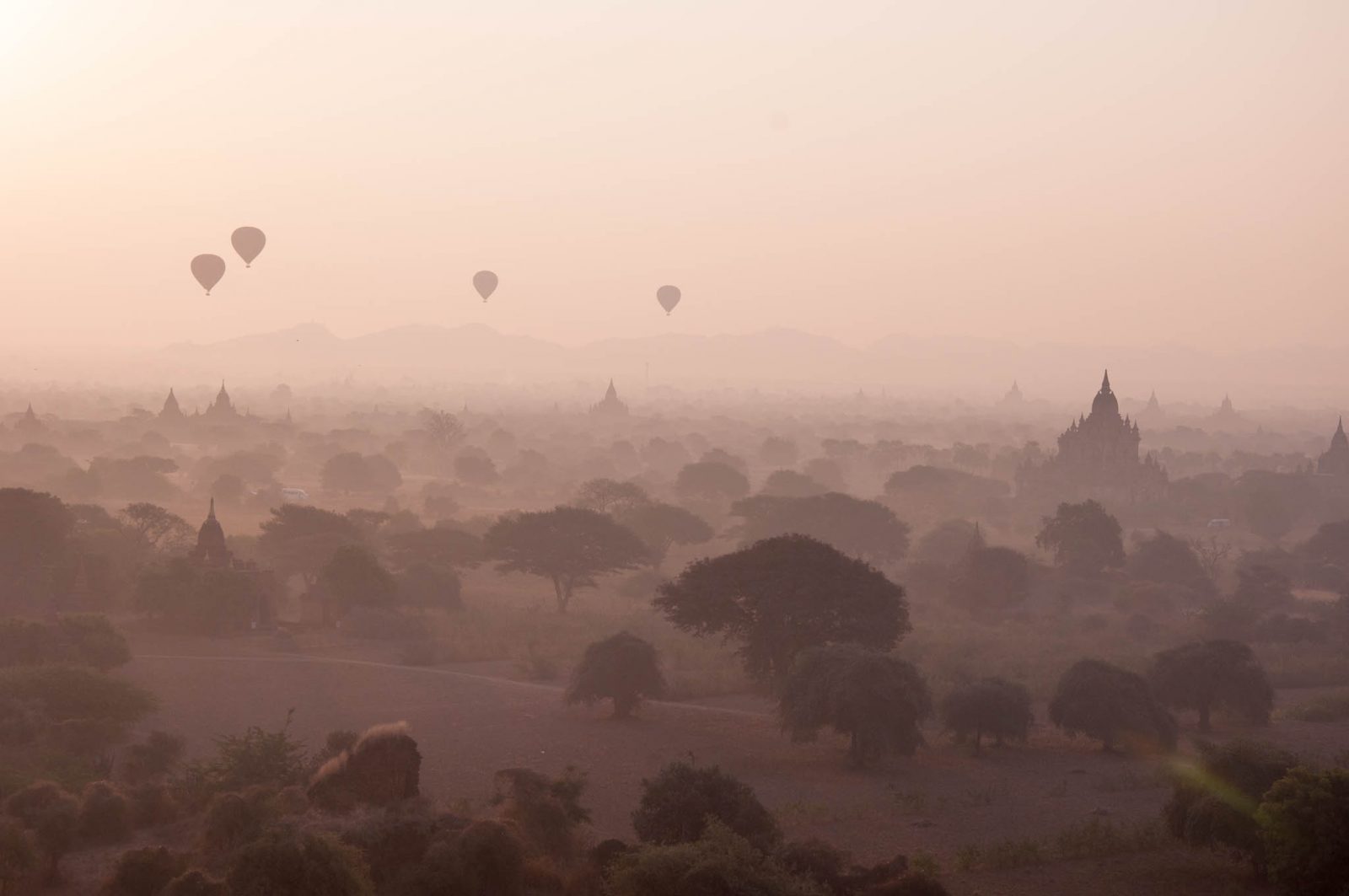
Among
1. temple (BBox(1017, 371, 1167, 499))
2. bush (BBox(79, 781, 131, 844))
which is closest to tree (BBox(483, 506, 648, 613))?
bush (BBox(79, 781, 131, 844))

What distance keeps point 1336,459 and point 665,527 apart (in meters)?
49.9

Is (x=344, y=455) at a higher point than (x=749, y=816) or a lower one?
higher

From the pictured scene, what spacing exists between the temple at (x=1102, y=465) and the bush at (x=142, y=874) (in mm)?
61699

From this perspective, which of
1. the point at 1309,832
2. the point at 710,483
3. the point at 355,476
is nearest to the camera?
the point at 1309,832

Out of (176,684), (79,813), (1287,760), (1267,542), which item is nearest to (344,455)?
(176,684)

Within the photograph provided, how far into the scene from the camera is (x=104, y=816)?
18.4 meters

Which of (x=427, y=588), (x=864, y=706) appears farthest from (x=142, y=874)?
A: (x=427, y=588)

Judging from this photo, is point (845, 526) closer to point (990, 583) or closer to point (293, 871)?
point (990, 583)

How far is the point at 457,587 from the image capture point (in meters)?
41.3

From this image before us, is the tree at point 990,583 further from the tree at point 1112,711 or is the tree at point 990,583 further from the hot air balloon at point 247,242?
the hot air balloon at point 247,242

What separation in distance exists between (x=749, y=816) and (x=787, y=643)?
11219mm

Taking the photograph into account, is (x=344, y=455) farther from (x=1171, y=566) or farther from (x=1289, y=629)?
(x=1289, y=629)

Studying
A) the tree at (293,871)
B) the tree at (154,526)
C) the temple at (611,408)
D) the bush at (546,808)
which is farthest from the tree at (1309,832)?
the temple at (611,408)

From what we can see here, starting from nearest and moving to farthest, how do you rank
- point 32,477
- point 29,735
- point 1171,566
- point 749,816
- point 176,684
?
point 749,816
point 29,735
point 176,684
point 1171,566
point 32,477
